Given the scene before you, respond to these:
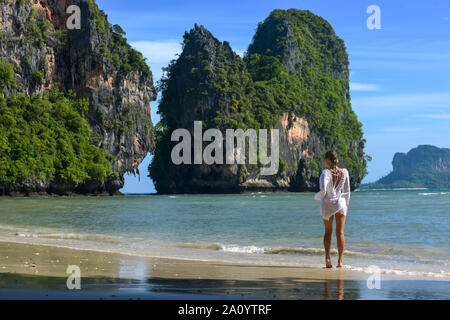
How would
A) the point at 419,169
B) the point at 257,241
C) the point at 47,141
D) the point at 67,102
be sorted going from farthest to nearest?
1. the point at 419,169
2. the point at 67,102
3. the point at 47,141
4. the point at 257,241

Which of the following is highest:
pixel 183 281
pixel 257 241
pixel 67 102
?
A: pixel 67 102

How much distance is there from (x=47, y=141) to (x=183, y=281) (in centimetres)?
4412

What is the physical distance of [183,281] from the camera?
516cm

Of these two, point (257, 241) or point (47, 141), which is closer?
Answer: point (257, 241)

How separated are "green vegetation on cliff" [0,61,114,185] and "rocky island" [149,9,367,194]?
19.7 metres

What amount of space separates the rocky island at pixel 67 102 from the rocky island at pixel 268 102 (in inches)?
437

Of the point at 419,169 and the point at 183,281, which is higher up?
the point at 419,169

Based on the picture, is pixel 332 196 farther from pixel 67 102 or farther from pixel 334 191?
pixel 67 102

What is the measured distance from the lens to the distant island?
173 meters

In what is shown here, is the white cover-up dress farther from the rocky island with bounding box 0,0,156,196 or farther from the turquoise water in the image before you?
the rocky island with bounding box 0,0,156,196

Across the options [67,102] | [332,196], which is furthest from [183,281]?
[67,102]

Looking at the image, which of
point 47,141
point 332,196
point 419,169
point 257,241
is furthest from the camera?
point 419,169

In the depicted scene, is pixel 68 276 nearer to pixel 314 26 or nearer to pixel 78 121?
pixel 78 121

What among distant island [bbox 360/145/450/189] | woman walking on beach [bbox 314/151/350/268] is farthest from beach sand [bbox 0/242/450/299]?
distant island [bbox 360/145/450/189]
